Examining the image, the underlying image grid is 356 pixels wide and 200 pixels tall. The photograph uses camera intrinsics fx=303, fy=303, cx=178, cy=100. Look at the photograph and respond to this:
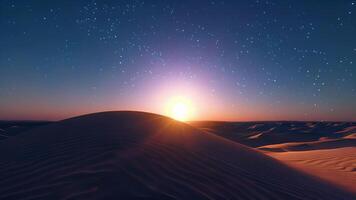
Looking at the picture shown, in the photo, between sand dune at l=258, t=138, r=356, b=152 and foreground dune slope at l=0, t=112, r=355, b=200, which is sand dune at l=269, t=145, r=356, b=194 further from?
sand dune at l=258, t=138, r=356, b=152

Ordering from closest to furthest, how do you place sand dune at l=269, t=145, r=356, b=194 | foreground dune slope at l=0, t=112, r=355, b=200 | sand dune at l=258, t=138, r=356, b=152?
foreground dune slope at l=0, t=112, r=355, b=200, sand dune at l=269, t=145, r=356, b=194, sand dune at l=258, t=138, r=356, b=152

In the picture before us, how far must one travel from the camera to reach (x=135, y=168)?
13.0 ft

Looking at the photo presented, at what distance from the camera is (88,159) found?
14.3ft

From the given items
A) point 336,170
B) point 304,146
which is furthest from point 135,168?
point 304,146

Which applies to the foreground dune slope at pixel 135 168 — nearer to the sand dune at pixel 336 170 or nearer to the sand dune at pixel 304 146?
the sand dune at pixel 336 170

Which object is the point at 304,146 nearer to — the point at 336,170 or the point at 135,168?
the point at 336,170

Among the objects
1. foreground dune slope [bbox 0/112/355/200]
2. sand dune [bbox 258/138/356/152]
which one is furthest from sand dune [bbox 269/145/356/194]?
sand dune [bbox 258/138/356/152]

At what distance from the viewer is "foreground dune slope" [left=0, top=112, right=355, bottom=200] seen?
11.6ft

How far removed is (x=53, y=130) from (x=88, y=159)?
2.85 metres

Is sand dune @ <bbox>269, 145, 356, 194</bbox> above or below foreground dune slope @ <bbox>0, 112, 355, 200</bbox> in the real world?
below

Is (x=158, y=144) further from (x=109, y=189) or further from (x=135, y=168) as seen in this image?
(x=109, y=189)

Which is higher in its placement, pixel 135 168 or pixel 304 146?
pixel 135 168

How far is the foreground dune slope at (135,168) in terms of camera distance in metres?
3.54

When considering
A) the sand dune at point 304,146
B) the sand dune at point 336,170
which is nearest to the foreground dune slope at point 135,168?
the sand dune at point 336,170
